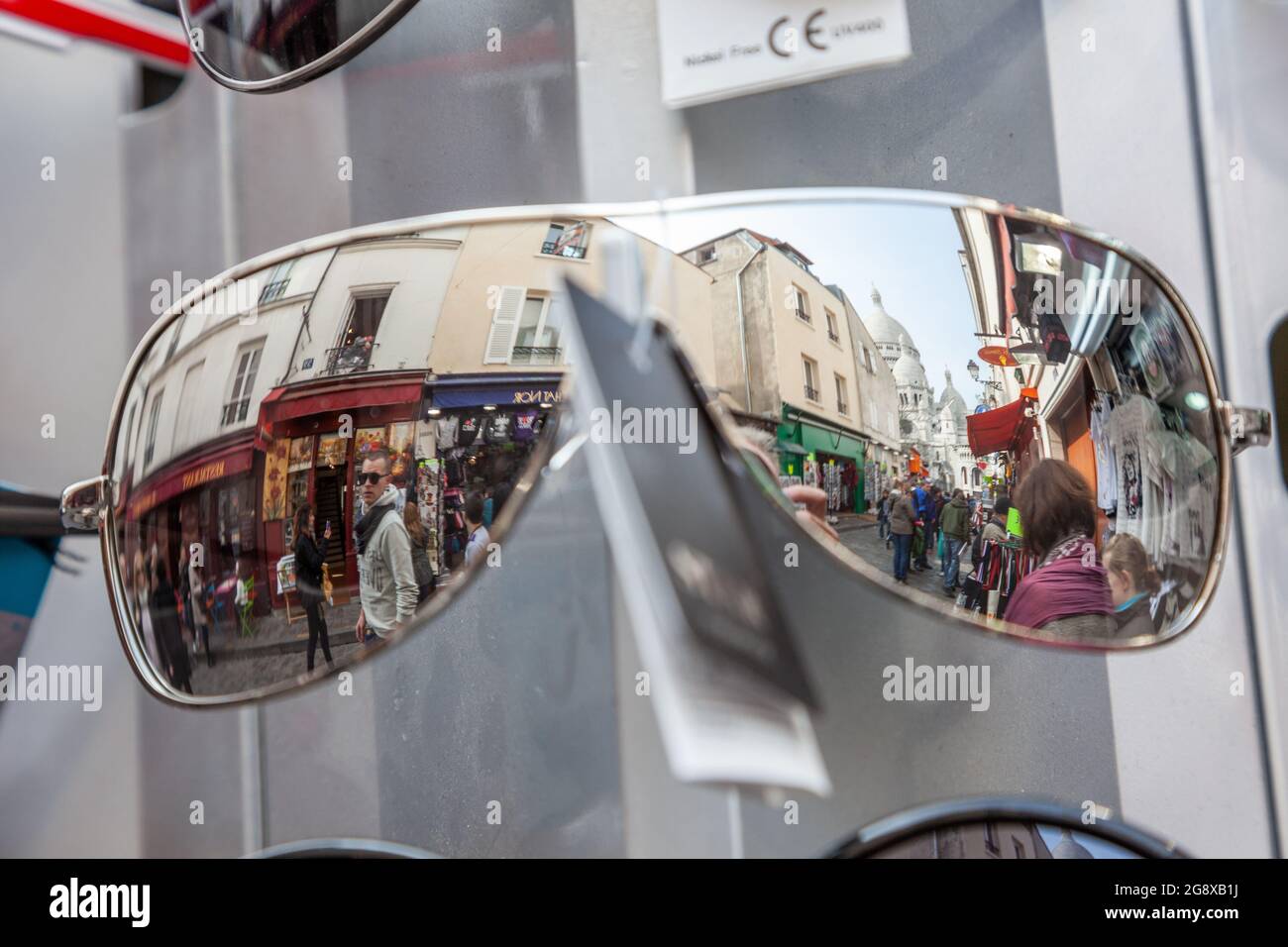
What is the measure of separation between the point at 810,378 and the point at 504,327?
0.41ft

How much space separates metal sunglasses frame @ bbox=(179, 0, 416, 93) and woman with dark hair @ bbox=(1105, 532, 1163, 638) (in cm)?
38

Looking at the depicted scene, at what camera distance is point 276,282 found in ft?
1.06

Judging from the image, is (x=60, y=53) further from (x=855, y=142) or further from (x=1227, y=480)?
(x=1227, y=480)

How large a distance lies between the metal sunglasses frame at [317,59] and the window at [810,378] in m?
0.24

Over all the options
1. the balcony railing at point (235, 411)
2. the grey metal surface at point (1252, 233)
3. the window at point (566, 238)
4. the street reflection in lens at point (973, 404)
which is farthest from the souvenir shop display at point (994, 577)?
the balcony railing at point (235, 411)

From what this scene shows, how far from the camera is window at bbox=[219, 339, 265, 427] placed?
1.03ft

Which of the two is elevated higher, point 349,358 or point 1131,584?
point 349,358

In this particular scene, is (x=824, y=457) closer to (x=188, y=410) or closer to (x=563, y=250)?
(x=563, y=250)

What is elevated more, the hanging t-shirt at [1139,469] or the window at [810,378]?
the window at [810,378]

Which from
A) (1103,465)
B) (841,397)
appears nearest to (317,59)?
(841,397)

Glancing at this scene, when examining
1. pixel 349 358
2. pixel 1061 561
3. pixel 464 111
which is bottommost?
pixel 1061 561

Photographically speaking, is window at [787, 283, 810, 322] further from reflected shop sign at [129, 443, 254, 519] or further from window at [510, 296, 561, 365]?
reflected shop sign at [129, 443, 254, 519]

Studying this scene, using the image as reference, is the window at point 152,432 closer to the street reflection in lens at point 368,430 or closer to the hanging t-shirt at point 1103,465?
the street reflection in lens at point 368,430

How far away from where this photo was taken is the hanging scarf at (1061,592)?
0.99 feet
